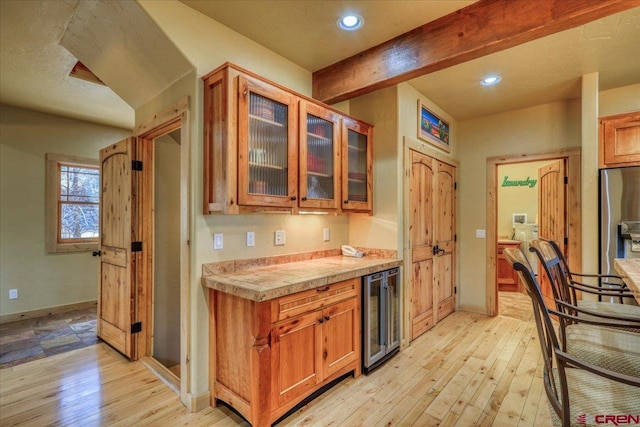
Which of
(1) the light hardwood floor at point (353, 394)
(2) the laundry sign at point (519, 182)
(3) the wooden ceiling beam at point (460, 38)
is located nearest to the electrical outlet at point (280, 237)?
(1) the light hardwood floor at point (353, 394)

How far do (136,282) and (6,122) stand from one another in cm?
310

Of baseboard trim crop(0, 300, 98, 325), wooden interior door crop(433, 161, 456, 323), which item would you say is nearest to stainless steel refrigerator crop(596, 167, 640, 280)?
wooden interior door crop(433, 161, 456, 323)

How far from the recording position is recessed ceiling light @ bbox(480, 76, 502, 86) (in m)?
3.16

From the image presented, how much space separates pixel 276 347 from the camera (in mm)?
1905

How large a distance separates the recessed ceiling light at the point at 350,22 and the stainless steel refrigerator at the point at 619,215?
9.10 ft

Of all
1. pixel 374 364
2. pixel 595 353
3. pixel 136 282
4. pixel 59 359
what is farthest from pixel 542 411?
pixel 59 359

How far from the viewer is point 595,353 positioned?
1445 mm

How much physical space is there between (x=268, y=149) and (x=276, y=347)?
1.34 m

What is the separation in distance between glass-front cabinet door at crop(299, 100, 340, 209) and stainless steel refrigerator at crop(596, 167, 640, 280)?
262 centimetres

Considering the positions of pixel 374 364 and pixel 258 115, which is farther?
pixel 374 364

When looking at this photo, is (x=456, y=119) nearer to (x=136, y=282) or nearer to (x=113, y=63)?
(x=113, y=63)

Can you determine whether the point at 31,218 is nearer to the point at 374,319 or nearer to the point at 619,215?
the point at 374,319

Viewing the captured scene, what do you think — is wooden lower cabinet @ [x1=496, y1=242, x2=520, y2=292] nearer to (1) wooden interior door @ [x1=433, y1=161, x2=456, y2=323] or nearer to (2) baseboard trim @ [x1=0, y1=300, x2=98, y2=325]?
(1) wooden interior door @ [x1=433, y1=161, x2=456, y2=323]

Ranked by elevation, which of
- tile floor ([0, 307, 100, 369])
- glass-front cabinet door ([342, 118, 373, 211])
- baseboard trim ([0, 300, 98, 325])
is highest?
glass-front cabinet door ([342, 118, 373, 211])
